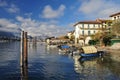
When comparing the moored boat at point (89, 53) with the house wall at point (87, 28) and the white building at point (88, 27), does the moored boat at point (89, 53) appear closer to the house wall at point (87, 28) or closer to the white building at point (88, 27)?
the white building at point (88, 27)

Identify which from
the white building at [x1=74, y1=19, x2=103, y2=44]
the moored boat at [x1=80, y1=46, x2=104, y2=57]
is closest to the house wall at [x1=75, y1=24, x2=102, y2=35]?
the white building at [x1=74, y1=19, x2=103, y2=44]

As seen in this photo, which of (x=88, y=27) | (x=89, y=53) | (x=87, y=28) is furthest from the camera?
(x=87, y=28)

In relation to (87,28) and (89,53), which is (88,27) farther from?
(89,53)

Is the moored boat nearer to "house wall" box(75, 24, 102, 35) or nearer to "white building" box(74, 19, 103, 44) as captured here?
"white building" box(74, 19, 103, 44)

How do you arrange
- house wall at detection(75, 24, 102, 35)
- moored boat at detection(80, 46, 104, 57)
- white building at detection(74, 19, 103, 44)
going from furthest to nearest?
house wall at detection(75, 24, 102, 35) → white building at detection(74, 19, 103, 44) → moored boat at detection(80, 46, 104, 57)

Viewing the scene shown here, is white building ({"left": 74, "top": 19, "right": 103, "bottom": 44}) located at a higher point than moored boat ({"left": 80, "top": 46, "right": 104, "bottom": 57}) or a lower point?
higher

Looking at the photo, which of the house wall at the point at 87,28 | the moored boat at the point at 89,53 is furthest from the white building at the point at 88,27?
the moored boat at the point at 89,53

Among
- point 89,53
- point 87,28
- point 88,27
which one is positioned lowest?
point 89,53

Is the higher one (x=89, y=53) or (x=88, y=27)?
(x=88, y=27)

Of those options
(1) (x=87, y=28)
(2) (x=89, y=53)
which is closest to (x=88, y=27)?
(1) (x=87, y=28)

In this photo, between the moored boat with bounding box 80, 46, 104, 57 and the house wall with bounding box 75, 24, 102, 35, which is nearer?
the moored boat with bounding box 80, 46, 104, 57

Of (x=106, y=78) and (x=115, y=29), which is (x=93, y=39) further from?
(x=106, y=78)

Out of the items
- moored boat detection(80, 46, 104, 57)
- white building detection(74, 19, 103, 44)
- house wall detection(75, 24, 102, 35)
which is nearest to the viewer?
moored boat detection(80, 46, 104, 57)

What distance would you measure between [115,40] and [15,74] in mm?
64121
